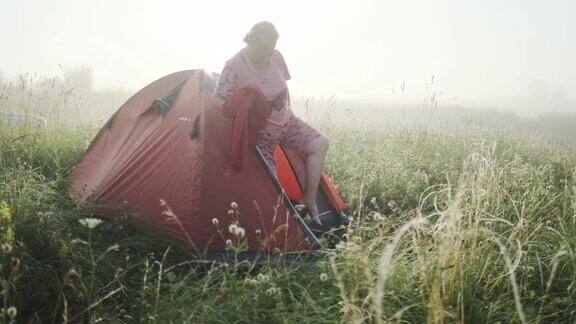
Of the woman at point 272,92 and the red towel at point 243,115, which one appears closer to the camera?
the red towel at point 243,115

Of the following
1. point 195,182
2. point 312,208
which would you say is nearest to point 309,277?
point 195,182

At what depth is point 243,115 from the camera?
3.80 metres

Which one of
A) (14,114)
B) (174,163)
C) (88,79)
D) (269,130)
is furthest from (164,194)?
(88,79)

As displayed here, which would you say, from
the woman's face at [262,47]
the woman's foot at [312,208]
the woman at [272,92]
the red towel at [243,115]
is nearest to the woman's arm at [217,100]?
the woman at [272,92]

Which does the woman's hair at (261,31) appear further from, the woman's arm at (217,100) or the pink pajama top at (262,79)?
the woman's arm at (217,100)

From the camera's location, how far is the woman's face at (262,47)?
4.12m

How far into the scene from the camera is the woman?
13.5ft

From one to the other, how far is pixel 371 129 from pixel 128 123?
22.8 feet

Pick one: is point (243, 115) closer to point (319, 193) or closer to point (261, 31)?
point (261, 31)

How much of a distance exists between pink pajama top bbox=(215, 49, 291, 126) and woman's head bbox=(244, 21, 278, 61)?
0.15m

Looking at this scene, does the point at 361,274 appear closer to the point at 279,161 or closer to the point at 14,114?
the point at 279,161

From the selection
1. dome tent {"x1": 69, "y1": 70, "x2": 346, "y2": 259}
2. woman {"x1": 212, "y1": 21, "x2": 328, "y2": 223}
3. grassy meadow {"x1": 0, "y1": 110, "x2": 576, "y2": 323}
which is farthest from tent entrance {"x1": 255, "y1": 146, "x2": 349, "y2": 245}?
grassy meadow {"x1": 0, "y1": 110, "x2": 576, "y2": 323}

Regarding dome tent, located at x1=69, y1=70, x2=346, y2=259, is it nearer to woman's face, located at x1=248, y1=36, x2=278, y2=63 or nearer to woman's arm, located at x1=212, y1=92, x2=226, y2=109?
woman's arm, located at x1=212, y1=92, x2=226, y2=109

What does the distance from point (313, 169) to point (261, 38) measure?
4.05 feet
